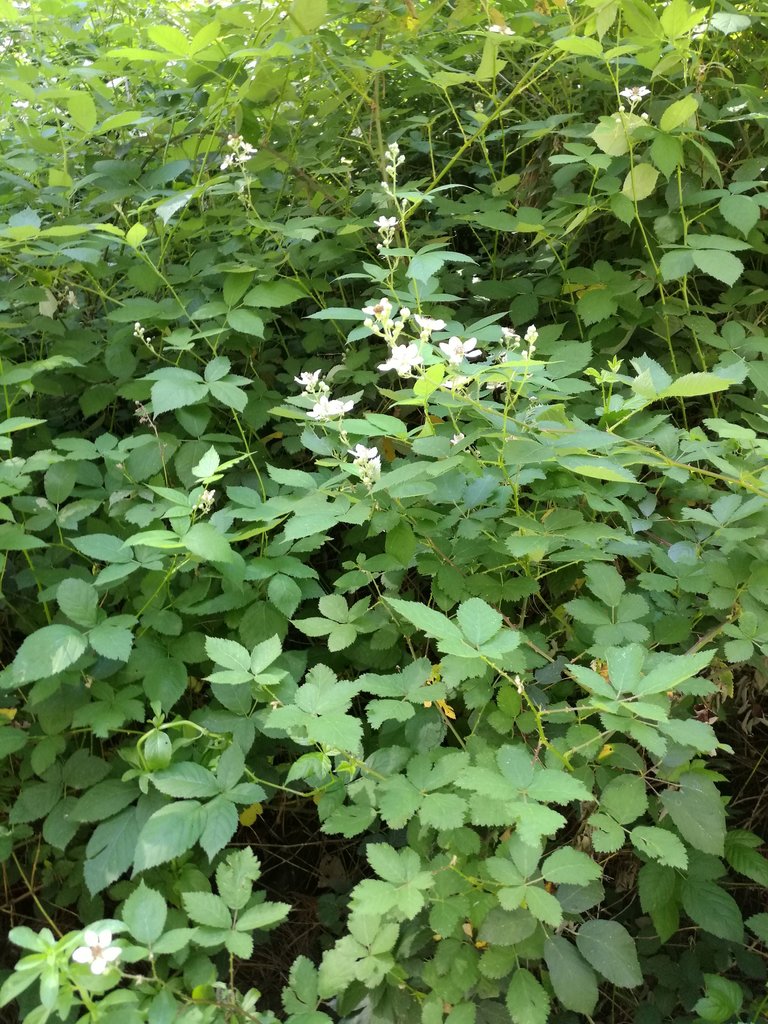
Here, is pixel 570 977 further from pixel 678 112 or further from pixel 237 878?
pixel 678 112

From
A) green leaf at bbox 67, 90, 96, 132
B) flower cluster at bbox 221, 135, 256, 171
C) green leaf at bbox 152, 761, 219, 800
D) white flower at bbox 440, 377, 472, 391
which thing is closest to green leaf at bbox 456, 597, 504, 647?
white flower at bbox 440, 377, 472, 391

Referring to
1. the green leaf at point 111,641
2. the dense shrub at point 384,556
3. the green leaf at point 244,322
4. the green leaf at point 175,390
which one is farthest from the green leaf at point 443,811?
the green leaf at point 244,322

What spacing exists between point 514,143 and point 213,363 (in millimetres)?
1185

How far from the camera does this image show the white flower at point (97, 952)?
2.34ft

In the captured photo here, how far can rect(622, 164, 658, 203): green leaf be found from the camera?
1.38m

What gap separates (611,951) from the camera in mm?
838

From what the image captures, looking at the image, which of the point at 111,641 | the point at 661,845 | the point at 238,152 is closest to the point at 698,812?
the point at 661,845

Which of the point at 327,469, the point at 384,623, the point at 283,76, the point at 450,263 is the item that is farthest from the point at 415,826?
the point at 283,76

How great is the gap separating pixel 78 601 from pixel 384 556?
1.54 ft

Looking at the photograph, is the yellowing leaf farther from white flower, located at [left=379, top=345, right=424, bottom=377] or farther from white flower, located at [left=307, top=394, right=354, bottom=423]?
white flower, located at [left=379, top=345, right=424, bottom=377]

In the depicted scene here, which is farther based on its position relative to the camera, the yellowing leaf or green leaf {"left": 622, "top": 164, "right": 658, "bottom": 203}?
green leaf {"left": 622, "top": 164, "right": 658, "bottom": 203}

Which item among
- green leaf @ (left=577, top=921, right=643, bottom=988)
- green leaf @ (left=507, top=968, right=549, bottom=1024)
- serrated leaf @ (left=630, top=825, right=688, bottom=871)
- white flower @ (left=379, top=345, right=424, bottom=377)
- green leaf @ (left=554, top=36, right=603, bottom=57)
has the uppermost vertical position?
green leaf @ (left=554, top=36, right=603, bottom=57)

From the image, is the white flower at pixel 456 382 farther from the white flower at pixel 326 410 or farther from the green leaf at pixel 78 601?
the green leaf at pixel 78 601

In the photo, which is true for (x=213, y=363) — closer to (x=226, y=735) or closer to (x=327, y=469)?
(x=327, y=469)
